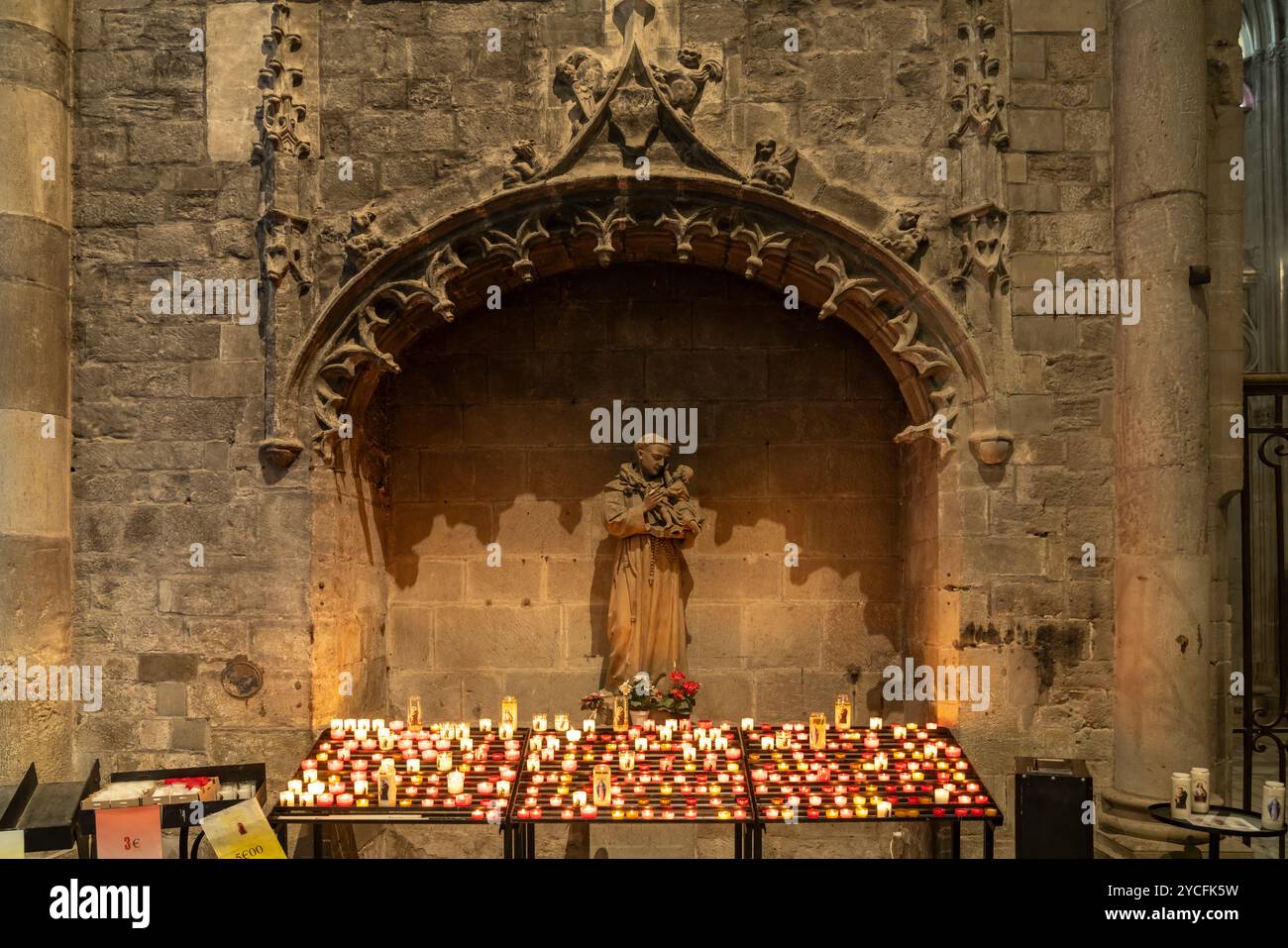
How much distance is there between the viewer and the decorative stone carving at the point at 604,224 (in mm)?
6477

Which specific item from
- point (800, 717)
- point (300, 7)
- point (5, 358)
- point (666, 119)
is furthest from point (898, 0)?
point (5, 358)

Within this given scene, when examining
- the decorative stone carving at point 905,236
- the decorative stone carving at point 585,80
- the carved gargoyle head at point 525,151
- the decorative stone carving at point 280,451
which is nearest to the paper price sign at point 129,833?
the decorative stone carving at point 280,451

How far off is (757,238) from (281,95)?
2759 mm

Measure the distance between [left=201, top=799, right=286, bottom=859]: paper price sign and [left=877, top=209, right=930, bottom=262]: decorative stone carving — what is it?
4.26m

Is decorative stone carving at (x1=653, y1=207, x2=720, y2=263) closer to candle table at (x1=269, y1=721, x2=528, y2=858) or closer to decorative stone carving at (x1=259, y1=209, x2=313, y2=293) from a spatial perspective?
decorative stone carving at (x1=259, y1=209, x2=313, y2=293)

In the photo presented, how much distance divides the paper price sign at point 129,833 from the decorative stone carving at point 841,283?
4.19 m

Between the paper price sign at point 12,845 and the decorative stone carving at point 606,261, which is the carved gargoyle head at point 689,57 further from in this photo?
the paper price sign at point 12,845

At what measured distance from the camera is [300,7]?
651cm

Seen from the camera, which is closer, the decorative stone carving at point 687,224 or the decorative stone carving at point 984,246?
the decorative stone carving at point 984,246

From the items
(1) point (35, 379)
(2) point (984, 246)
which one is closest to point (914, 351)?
(2) point (984, 246)

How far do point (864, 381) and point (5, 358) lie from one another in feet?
16.6

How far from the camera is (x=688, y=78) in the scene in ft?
21.0

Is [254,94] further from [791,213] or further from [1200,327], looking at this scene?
[1200,327]

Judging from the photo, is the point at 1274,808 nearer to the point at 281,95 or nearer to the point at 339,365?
the point at 339,365
